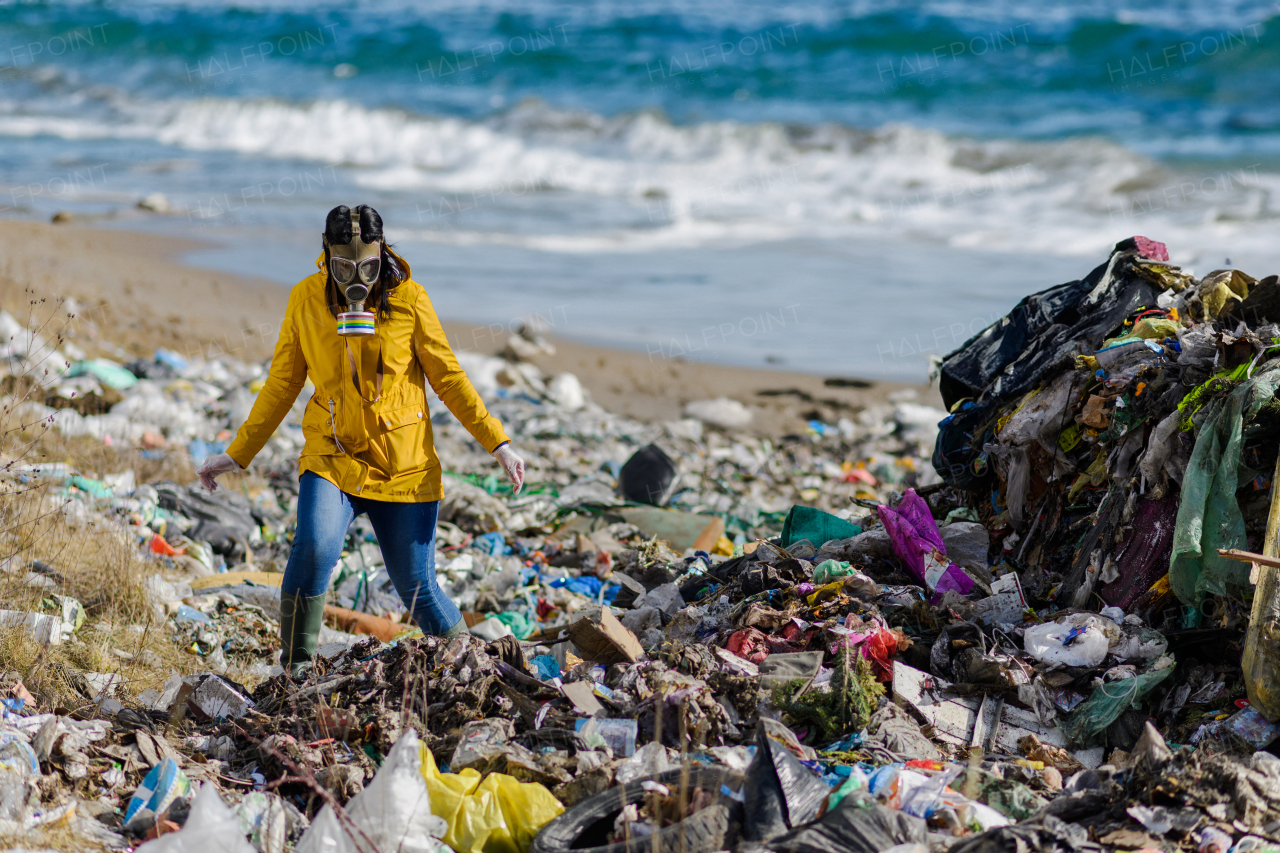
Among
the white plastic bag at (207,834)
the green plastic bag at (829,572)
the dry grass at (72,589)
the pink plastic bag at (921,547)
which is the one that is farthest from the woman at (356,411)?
the pink plastic bag at (921,547)

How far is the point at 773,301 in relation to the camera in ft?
35.6

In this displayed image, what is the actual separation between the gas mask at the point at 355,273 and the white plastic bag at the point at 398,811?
1285 mm

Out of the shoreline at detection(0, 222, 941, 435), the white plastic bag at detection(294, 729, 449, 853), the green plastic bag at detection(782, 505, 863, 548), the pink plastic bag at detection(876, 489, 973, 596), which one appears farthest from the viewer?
the shoreline at detection(0, 222, 941, 435)

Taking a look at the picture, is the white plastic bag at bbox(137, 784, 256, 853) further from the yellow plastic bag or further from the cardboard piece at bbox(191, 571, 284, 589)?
the cardboard piece at bbox(191, 571, 284, 589)

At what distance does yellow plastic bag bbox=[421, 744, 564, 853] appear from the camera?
272 cm

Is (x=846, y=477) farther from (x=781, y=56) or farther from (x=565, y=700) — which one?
(x=781, y=56)

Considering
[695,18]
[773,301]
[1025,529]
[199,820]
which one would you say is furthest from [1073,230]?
[695,18]

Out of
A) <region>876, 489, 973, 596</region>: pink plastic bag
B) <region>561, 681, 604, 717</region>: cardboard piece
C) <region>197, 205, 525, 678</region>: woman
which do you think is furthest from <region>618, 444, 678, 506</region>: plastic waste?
<region>561, 681, 604, 717</region>: cardboard piece

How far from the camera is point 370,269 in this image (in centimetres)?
328

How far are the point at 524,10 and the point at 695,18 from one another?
17.3 feet

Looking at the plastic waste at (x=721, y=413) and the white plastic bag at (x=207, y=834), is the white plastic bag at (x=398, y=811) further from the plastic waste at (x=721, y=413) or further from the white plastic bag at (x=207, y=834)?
the plastic waste at (x=721, y=413)

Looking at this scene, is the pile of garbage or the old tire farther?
the pile of garbage

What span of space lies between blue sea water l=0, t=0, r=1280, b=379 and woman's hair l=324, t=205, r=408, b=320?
624cm

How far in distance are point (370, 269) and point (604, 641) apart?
1.48 meters
